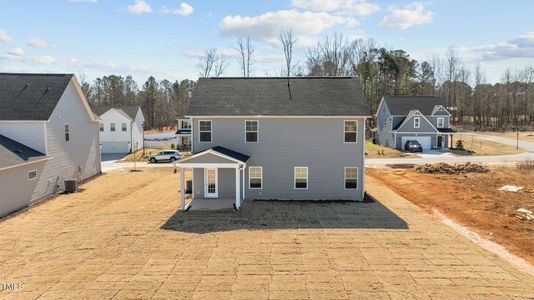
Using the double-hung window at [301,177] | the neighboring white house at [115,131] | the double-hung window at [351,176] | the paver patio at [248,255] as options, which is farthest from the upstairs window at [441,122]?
the neighboring white house at [115,131]

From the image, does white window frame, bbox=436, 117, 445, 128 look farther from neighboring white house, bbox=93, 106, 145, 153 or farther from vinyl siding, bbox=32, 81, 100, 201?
vinyl siding, bbox=32, 81, 100, 201

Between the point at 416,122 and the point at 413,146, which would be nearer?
the point at 413,146

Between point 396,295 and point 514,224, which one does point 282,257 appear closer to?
point 396,295

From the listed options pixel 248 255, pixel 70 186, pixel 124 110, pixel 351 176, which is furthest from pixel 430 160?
pixel 124 110

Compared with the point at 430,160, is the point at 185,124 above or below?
above

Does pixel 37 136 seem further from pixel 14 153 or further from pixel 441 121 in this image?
pixel 441 121

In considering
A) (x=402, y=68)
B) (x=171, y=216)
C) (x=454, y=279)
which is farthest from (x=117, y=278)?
(x=402, y=68)

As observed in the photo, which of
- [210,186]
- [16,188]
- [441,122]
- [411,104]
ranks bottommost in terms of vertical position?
[210,186]

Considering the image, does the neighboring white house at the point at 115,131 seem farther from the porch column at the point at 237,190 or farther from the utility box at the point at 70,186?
the porch column at the point at 237,190
